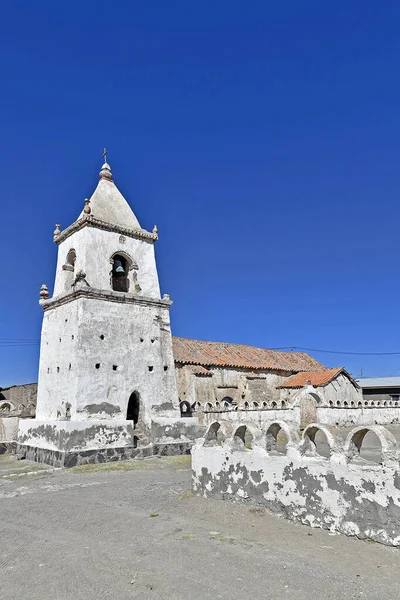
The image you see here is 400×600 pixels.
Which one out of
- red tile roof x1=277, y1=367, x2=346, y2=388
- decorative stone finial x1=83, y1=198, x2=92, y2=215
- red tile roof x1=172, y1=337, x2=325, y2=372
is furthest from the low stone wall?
red tile roof x1=277, y1=367, x2=346, y2=388

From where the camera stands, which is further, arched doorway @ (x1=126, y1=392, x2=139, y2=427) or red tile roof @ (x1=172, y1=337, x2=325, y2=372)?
red tile roof @ (x1=172, y1=337, x2=325, y2=372)

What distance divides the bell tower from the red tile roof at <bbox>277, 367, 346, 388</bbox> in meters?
14.5

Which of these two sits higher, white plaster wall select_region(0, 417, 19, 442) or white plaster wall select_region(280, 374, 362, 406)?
white plaster wall select_region(280, 374, 362, 406)

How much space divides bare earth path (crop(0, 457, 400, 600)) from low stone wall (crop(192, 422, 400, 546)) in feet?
0.67

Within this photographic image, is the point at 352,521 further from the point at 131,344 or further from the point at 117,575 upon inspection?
the point at 131,344

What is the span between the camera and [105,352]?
46.4 feet

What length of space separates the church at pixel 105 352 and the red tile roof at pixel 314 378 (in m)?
12.4

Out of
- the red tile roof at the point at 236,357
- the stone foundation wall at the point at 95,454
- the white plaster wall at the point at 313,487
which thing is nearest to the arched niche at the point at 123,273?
the stone foundation wall at the point at 95,454

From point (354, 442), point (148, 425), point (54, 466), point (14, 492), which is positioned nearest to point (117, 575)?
point (354, 442)

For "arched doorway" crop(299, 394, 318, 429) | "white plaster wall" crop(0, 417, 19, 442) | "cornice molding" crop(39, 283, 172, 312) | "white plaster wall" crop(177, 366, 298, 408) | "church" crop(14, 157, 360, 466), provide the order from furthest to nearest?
"white plaster wall" crop(177, 366, 298, 408), "arched doorway" crop(299, 394, 318, 429), "white plaster wall" crop(0, 417, 19, 442), "cornice molding" crop(39, 283, 172, 312), "church" crop(14, 157, 360, 466)

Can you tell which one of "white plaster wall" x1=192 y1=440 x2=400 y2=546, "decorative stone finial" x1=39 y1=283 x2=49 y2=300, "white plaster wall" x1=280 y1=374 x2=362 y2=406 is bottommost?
"white plaster wall" x1=192 y1=440 x2=400 y2=546

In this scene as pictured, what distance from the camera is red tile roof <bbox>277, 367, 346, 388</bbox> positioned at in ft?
89.7

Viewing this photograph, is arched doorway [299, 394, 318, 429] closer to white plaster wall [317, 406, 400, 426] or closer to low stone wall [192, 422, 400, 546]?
white plaster wall [317, 406, 400, 426]

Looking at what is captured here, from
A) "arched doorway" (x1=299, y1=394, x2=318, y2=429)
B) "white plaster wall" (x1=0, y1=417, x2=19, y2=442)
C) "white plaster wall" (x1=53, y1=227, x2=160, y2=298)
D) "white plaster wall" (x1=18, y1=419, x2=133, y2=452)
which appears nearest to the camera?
"white plaster wall" (x1=18, y1=419, x2=133, y2=452)
